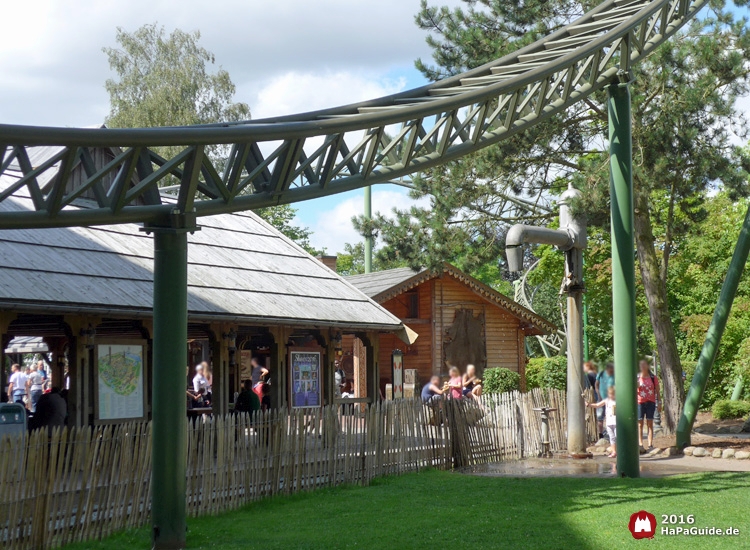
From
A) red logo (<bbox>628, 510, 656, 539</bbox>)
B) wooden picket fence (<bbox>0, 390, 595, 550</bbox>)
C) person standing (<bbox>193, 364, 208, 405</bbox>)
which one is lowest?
red logo (<bbox>628, 510, 656, 539</bbox>)

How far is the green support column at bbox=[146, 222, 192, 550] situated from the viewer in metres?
9.13

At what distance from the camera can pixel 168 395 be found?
30.0ft

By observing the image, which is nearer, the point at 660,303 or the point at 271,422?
the point at 271,422

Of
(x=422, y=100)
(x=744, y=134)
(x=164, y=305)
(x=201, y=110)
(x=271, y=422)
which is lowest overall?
(x=271, y=422)

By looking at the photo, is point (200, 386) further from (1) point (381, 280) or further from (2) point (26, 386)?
(1) point (381, 280)

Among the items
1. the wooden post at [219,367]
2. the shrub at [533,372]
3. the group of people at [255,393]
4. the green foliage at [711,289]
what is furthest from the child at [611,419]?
the shrub at [533,372]

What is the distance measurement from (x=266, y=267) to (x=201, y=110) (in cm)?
2351

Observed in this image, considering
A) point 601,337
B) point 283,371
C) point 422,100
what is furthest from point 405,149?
point 601,337

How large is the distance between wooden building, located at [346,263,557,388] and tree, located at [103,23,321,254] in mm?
11890

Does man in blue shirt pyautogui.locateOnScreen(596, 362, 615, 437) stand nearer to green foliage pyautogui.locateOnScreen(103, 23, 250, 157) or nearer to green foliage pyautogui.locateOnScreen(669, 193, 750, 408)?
green foliage pyautogui.locateOnScreen(669, 193, 750, 408)

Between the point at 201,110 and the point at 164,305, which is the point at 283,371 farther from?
the point at 201,110

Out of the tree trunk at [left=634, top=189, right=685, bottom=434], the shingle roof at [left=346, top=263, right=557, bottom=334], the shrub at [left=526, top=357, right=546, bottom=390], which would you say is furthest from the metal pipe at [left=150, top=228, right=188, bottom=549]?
the shrub at [left=526, top=357, right=546, bottom=390]

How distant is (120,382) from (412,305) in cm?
2000

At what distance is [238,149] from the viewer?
9312 millimetres
